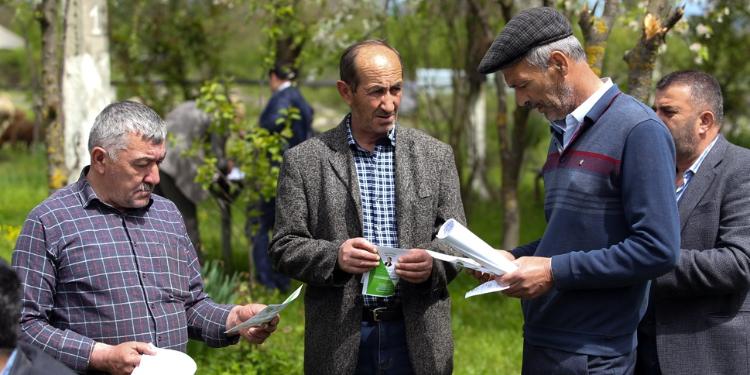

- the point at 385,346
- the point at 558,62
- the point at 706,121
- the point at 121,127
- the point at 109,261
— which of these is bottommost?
the point at 385,346

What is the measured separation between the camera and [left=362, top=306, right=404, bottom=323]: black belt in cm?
355

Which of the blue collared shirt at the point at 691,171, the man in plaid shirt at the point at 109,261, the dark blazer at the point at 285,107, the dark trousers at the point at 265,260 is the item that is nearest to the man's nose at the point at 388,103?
the man in plaid shirt at the point at 109,261

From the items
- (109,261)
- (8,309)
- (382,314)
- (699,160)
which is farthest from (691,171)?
(8,309)

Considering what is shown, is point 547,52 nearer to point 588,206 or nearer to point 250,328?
point 588,206

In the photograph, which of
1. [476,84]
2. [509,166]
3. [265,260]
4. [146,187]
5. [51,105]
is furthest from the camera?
[476,84]

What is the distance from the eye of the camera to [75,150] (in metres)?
6.38

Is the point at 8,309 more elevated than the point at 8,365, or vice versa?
the point at 8,309

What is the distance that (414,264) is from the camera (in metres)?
3.35

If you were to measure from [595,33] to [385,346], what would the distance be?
2544mm

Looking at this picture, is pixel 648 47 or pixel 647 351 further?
pixel 648 47

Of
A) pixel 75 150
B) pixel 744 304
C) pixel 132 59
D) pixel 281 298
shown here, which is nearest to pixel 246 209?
pixel 281 298

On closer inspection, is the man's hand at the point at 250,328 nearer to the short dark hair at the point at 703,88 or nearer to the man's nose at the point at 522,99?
the man's nose at the point at 522,99

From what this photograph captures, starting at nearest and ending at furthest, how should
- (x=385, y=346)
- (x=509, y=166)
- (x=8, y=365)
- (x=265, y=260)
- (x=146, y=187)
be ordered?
(x=8, y=365) < (x=146, y=187) < (x=385, y=346) < (x=265, y=260) < (x=509, y=166)

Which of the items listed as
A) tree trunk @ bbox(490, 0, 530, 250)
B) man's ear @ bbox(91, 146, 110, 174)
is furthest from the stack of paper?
tree trunk @ bbox(490, 0, 530, 250)
